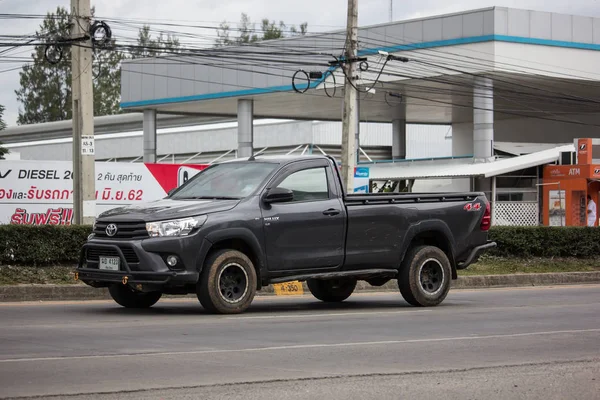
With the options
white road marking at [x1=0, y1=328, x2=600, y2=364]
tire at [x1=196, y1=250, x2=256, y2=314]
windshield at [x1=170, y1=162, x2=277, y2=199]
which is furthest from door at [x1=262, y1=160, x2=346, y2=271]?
white road marking at [x1=0, y1=328, x2=600, y2=364]

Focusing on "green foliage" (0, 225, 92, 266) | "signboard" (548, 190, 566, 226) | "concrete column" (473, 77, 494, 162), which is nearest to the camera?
"green foliage" (0, 225, 92, 266)

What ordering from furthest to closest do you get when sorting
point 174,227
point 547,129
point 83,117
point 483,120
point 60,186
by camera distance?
point 547,129 → point 483,120 → point 60,186 → point 83,117 → point 174,227

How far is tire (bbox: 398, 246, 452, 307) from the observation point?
1372cm

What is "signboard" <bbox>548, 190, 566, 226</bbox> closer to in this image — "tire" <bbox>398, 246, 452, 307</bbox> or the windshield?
"tire" <bbox>398, 246, 452, 307</bbox>

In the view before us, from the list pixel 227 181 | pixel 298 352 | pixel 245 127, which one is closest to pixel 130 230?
pixel 227 181

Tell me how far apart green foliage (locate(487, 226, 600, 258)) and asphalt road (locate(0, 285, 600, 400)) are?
331 inches

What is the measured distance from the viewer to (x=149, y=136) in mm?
49844

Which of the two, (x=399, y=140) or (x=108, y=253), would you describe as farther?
(x=399, y=140)

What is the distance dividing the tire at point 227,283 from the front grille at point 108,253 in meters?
0.86

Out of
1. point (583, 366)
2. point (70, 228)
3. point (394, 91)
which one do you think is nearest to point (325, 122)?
point (394, 91)

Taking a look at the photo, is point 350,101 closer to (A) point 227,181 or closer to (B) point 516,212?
(A) point 227,181

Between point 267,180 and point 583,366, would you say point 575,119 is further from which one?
point 583,366

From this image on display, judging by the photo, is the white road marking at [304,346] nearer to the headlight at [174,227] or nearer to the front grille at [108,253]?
the headlight at [174,227]

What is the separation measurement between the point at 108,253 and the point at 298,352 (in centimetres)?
380
